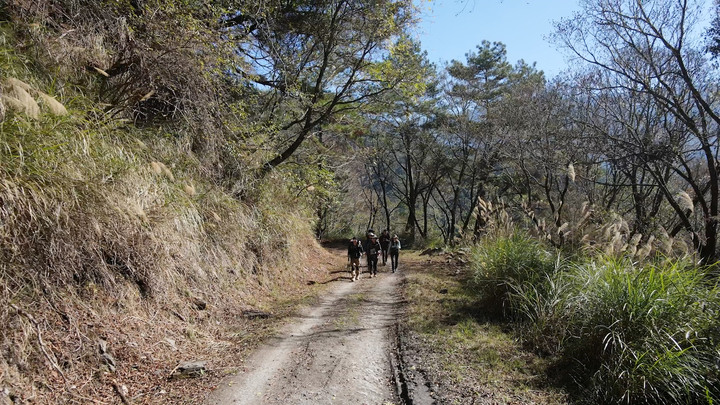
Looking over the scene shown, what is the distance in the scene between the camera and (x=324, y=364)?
4.99 m

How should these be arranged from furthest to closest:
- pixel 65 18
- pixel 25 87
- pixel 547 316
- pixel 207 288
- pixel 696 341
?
1. pixel 207 288
2. pixel 65 18
3. pixel 547 316
4. pixel 25 87
5. pixel 696 341

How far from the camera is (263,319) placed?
7.07 meters

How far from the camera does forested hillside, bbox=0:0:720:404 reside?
12.6 ft

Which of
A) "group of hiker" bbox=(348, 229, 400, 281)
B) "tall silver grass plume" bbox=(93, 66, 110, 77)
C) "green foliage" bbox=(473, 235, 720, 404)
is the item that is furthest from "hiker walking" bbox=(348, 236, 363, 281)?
"tall silver grass plume" bbox=(93, 66, 110, 77)

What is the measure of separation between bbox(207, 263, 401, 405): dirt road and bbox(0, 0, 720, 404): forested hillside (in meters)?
0.89

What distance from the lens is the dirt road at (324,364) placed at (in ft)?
13.7

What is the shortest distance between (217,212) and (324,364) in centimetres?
468

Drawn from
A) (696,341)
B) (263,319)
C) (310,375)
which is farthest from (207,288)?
(696,341)

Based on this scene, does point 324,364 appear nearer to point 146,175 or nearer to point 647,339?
point 647,339

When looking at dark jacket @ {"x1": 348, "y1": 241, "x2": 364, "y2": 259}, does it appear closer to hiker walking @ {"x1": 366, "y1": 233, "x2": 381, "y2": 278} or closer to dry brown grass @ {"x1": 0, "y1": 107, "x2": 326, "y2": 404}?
hiker walking @ {"x1": 366, "y1": 233, "x2": 381, "y2": 278}

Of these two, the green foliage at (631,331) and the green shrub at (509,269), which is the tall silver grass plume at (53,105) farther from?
the green shrub at (509,269)

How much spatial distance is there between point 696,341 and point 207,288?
693 centimetres

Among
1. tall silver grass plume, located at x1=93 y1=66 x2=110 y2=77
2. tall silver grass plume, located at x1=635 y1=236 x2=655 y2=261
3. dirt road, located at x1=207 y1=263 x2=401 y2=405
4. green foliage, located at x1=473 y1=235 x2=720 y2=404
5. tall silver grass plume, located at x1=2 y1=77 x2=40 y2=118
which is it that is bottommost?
dirt road, located at x1=207 y1=263 x2=401 y2=405

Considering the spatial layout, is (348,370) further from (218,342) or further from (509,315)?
(509,315)
